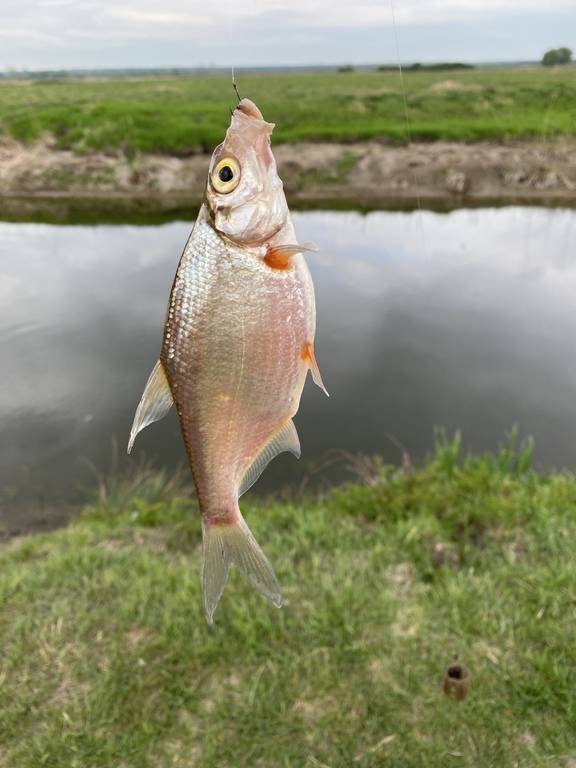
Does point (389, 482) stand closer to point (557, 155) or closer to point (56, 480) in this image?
point (56, 480)

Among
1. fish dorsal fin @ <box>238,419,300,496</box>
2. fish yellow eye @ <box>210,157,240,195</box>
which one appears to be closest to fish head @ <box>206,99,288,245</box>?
fish yellow eye @ <box>210,157,240,195</box>

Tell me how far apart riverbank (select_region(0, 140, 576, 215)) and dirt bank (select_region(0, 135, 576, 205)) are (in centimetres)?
3

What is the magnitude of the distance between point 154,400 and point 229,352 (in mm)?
245

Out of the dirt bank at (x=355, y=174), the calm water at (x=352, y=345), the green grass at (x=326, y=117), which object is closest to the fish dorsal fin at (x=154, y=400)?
the calm water at (x=352, y=345)

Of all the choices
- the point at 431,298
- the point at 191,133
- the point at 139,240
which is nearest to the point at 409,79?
the point at 191,133

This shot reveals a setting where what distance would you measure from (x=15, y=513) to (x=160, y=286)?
24.3ft

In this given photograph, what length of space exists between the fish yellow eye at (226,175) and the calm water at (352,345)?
6628 millimetres

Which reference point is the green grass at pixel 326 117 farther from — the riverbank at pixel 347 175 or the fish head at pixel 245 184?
the fish head at pixel 245 184

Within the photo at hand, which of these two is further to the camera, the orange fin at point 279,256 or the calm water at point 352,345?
the calm water at point 352,345

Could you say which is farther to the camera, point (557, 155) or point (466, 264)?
point (557, 155)

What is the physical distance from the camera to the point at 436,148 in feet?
74.1

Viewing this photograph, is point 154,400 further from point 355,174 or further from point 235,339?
point 355,174

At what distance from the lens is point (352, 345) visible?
1157 cm

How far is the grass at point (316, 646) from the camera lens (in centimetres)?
371
